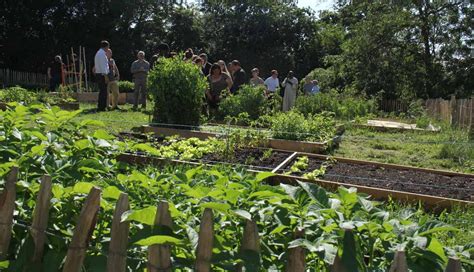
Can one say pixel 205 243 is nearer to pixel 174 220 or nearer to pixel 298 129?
pixel 174 220

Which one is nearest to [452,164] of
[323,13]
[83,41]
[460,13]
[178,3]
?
[460,13]

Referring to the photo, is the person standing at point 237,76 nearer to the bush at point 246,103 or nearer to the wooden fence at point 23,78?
→ the bush at point 246,103

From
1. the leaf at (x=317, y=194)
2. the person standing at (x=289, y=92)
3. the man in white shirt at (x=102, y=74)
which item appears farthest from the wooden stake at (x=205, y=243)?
the person standing at (x=289, y=92)

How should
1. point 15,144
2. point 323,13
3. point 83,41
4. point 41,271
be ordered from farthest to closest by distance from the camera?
point 323,13, point 83,41, point 15,144, point 41,271

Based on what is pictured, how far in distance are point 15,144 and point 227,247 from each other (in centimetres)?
142

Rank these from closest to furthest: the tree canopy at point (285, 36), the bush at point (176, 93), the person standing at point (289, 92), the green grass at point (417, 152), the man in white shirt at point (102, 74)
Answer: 1. the green grass at point (417, 152)
2. the bush at point (176, 93)
3. the man in white shirt at point (102, 74)
4. the person standing at point (289, 92)
5. the tree canopy at point (285, 36)

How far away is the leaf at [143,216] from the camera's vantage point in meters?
1.74

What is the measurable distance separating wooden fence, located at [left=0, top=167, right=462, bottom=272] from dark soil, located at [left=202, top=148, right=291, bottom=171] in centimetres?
450

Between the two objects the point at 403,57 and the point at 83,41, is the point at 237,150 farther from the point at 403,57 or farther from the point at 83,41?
the point at 83,41

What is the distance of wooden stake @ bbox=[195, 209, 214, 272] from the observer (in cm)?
170

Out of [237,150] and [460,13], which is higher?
[460,13]

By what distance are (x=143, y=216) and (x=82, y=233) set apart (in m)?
0.33

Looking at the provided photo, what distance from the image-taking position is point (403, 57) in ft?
90.9

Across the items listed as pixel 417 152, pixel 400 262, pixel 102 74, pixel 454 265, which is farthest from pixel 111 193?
pixel 102 74
